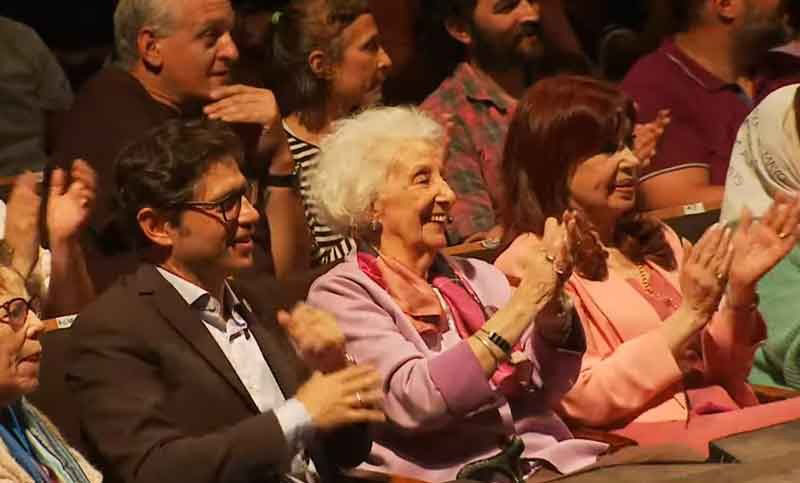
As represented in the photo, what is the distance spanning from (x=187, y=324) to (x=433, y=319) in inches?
19.6

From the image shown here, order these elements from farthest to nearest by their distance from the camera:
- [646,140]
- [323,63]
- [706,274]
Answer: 1. [323,63]
2. [646,140]
3. [706,274]

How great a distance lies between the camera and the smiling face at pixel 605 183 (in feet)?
12.3

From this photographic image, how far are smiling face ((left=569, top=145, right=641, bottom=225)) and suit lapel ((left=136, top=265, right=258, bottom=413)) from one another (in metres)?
0.88

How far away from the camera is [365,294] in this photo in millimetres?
3408

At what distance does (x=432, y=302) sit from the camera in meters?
3.46

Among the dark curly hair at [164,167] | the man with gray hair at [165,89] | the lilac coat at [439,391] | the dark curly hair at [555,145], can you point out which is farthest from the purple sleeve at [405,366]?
the man with gray hair at [165,89]

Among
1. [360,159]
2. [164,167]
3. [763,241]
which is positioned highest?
[164,167]

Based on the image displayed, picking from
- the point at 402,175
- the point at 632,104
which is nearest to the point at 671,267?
the point at 632,104

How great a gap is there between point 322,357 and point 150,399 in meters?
0.27

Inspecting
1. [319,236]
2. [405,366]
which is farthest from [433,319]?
[319,236]

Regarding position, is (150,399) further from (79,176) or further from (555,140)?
(555,140)

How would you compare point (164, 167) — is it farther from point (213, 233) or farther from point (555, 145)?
point (555, 145)

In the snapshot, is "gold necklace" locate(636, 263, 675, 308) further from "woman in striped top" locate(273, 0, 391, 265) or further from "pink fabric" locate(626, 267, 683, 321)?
"woman in striped top" locate(273, 0, 391, 265)

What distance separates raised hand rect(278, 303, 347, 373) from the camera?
304cm
